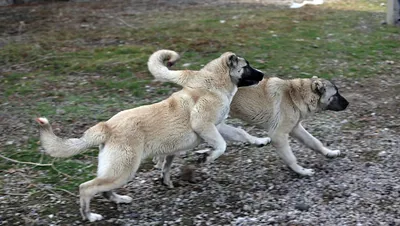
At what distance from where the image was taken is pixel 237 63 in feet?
19.8

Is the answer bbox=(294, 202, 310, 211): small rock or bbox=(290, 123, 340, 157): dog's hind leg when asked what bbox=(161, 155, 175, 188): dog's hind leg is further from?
bbox=(290, 123, 340, 157): dog's hind leg

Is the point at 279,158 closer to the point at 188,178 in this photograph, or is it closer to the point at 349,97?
the point at 188,178

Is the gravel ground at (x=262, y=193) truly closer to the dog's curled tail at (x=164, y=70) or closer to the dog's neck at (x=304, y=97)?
the dog's neck at (x=304, y=97)

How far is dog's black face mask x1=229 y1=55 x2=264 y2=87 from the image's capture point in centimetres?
602

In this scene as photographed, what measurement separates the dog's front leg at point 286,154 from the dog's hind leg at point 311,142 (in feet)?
1.05

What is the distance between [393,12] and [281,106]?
7452mm

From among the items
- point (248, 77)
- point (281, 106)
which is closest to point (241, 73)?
point (248, 77)

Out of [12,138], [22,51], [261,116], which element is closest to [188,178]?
[261,116]

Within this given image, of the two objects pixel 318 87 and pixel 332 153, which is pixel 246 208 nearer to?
pixel 332 153

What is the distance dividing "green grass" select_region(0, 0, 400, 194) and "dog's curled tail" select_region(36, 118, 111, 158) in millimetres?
869

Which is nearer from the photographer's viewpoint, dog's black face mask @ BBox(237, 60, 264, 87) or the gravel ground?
the gravel ground

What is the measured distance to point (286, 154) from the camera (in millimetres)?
5965

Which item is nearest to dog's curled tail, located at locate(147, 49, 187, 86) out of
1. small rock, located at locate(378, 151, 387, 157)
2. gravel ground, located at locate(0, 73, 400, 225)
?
gravel ground, located at locate(0, 73, 400, 225)

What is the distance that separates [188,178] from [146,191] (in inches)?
17.7
